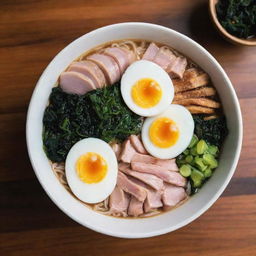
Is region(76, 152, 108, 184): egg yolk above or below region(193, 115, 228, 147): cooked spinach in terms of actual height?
below

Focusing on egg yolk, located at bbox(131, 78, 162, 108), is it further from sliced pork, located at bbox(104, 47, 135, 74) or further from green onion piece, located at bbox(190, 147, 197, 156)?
green onion piece, located at bbox(190, 147, 197, 156)

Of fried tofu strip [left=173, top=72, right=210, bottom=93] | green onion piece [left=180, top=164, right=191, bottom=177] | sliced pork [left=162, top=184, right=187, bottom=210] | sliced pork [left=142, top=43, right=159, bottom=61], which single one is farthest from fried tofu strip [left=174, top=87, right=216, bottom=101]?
sliced pork [left=162, top=184, right=187, bottom=210]

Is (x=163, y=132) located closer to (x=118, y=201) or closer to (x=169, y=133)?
(x=169, y=133)

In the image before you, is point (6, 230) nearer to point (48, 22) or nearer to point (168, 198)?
point (168, 198)

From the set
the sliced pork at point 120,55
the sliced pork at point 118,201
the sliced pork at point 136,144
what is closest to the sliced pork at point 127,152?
the sliced pork at point 136,144

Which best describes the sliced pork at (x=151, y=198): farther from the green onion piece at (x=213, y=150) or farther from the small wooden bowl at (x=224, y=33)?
the small wooden bowl at (x=224, y=33)

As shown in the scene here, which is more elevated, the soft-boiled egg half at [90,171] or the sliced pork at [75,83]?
the sliced pork at [75,83]

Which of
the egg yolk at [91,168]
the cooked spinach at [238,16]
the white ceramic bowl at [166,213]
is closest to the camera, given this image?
the white ceramic bowl at [166,213]
